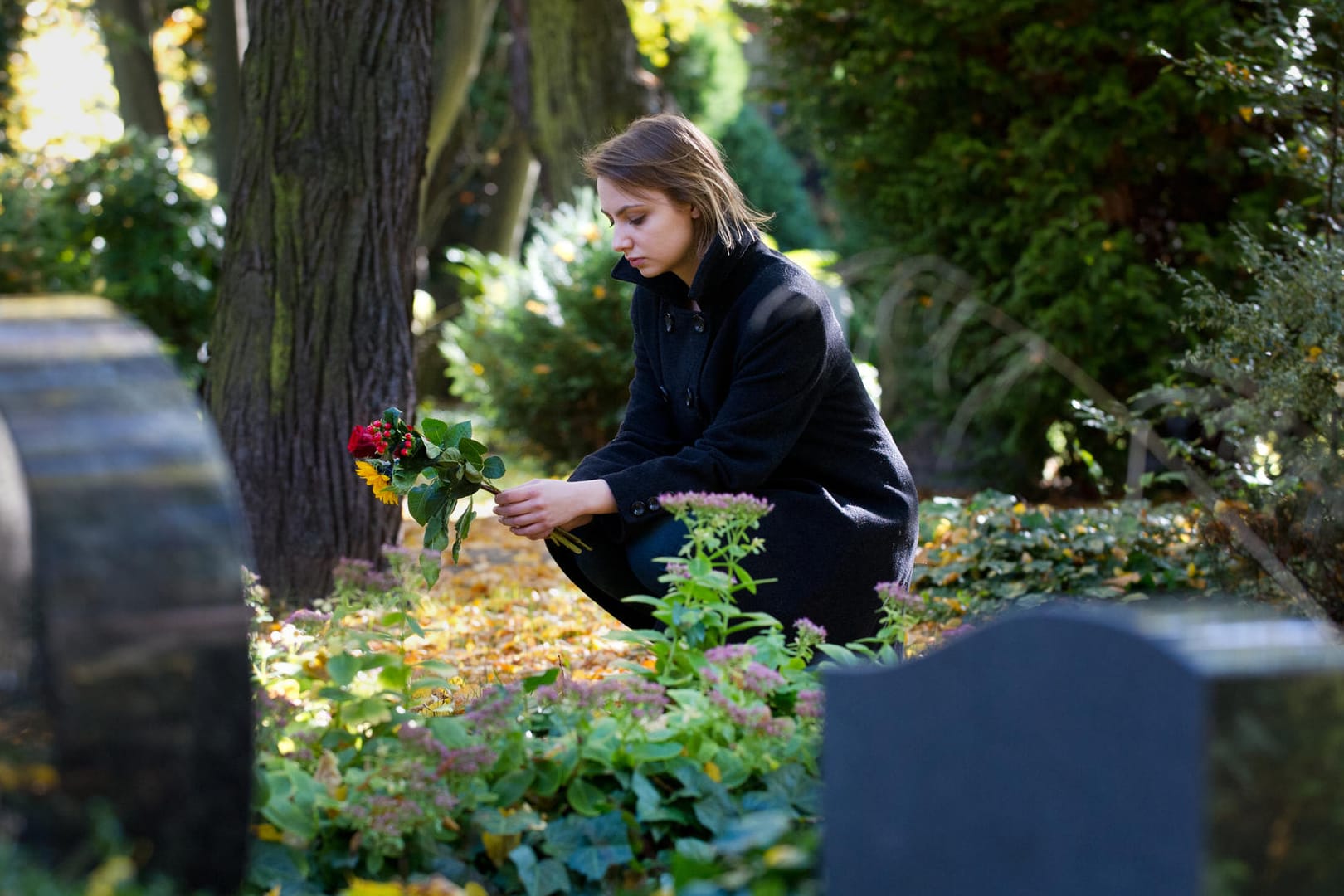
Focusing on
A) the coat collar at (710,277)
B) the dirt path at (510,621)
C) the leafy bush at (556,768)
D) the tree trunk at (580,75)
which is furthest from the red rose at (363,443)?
the tree trunk at (580,75)

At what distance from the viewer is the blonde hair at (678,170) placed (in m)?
2.99

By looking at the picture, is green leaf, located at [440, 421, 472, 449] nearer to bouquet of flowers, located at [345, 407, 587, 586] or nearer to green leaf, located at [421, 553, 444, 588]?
bouquet of flowers, located at [345, 407, 587, 586]

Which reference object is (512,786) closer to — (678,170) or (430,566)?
(430,566)

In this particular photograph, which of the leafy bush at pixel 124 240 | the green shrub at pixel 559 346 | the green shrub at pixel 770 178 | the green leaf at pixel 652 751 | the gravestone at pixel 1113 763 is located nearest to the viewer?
the gravestone at pixel 1113 763

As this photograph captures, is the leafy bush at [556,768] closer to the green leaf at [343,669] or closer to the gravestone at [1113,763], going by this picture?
the green leaf at [343,669]

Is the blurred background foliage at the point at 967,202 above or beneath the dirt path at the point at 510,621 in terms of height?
above

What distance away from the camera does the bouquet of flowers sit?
9.44ft

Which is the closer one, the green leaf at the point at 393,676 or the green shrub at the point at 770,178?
the green leaf at the point at 393,676

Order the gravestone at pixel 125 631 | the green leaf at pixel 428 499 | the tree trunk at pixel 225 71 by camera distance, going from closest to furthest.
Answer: the gravestone at pixel 125 631 < the green leaf at pixel 428 499 < the tree trunk at pixel 225 71

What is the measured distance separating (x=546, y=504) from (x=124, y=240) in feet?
22.4

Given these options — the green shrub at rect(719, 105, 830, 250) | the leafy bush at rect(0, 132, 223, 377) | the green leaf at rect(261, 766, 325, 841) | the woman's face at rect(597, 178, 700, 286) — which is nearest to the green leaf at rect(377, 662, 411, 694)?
the green leaf at rect(261, 766, 325, 841)

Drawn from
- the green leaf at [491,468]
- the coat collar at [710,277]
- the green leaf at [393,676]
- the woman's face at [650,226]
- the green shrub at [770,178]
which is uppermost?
the green shrub at [770,178]

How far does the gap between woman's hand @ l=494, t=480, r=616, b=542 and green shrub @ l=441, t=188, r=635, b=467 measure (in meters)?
5.12

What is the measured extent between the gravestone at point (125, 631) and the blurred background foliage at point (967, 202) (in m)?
3.79
